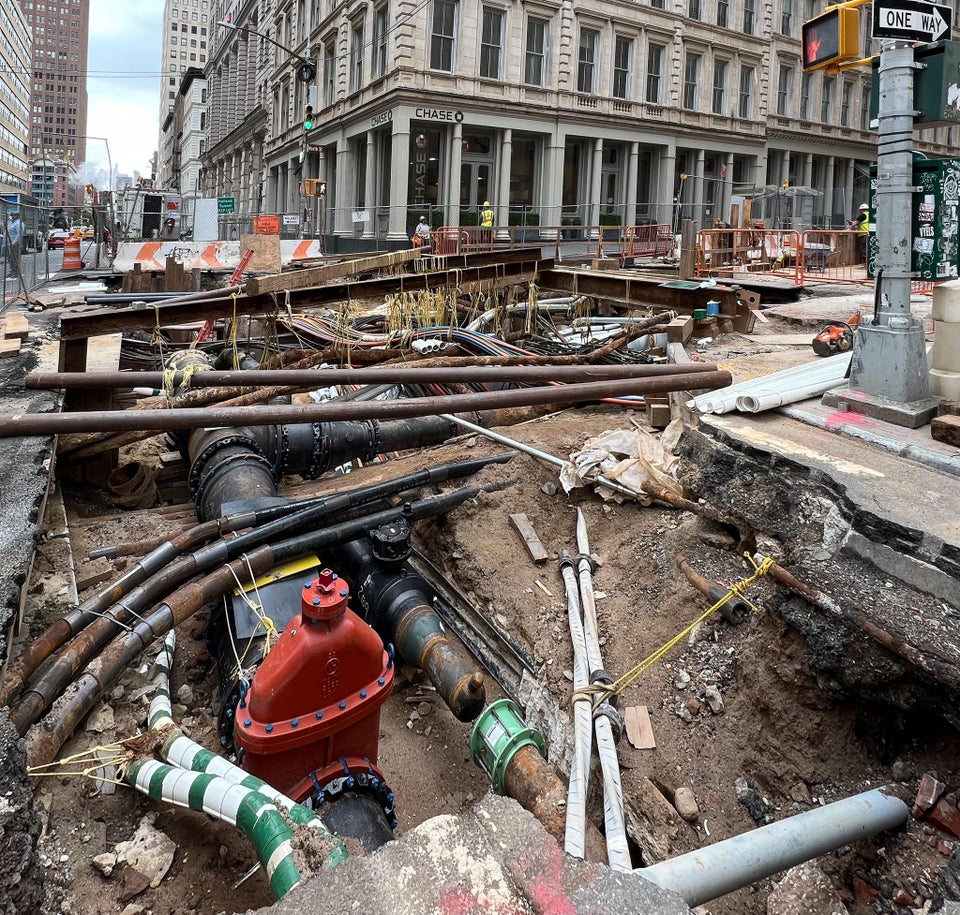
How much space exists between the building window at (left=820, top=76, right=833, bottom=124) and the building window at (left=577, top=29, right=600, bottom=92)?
17.3m

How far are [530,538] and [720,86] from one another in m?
39.3

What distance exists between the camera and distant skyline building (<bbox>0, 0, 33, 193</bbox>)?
98.3 m

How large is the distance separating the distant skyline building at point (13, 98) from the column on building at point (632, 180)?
84.8 meters

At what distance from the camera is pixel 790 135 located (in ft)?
131

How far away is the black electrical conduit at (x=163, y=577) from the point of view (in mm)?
3496

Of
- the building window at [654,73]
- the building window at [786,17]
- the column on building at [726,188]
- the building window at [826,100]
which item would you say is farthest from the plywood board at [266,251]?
the building window at [826,100]

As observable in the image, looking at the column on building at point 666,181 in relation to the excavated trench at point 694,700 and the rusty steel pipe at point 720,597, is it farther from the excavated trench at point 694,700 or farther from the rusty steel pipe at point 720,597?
the rusty steel pipe at point 720,597

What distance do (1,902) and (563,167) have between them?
34.4 meters

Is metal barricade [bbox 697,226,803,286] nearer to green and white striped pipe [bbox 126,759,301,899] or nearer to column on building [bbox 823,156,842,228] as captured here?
green and white striped pipe [bbox 126,759,301,899]

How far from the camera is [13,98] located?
111 metres

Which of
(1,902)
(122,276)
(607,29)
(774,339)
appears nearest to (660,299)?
(774,339)

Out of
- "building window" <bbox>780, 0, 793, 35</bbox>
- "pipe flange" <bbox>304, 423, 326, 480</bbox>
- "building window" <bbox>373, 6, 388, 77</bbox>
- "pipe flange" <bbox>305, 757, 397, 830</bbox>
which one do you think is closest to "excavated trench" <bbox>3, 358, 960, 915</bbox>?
"pipe flange" <bbox>305, 757, 397, 830</bbox>

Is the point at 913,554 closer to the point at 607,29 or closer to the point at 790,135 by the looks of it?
the point at 607,29

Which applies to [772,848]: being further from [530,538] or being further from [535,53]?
[535,53]
